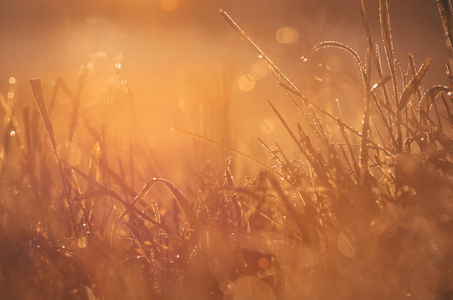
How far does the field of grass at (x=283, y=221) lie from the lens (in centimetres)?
58

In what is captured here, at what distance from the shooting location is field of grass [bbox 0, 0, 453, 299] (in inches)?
23.0

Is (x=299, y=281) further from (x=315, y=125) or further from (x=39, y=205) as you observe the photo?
(x=39, y=205)

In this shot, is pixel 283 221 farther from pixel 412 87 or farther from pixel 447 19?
pixel 447 19

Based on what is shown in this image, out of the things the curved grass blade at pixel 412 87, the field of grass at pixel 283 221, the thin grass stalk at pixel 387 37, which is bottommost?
the field of grass at pixel 283 221

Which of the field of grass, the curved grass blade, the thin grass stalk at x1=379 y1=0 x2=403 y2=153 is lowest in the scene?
the field of grass

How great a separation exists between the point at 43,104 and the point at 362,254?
2.21 feet

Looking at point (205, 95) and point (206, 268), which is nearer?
point (206, 268)

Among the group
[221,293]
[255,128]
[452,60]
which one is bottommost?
[221,293]

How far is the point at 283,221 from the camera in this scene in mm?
840

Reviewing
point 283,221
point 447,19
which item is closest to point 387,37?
point 447,19

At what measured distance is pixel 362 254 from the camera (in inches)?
23.3

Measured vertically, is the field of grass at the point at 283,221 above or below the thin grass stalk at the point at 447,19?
below

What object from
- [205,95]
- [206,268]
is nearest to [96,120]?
[205,95]

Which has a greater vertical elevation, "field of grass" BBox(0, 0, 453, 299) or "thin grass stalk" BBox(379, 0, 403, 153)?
"thin grass stalk" BBox(379, 0, 403, 153)
